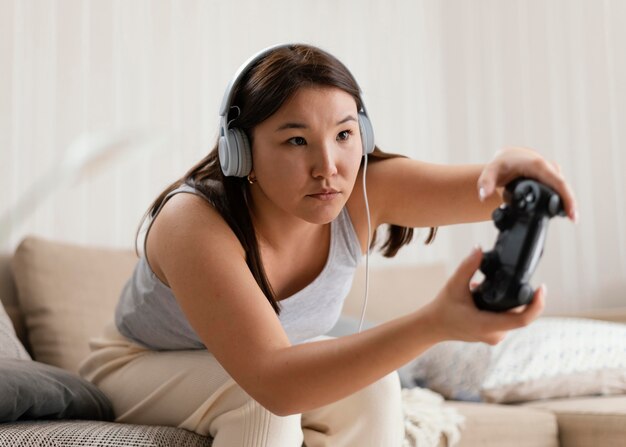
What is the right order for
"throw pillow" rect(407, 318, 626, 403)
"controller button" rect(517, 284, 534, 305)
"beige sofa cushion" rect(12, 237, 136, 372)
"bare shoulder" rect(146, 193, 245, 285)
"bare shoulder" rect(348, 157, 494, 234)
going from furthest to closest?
"throw pillow" rect(407, 318, 626, 403)
"beige sofa cushion" rect(12, 237, 136, 372)
"bare shoulder" rect(348, 157, 494, 234)
"bare shoulder" rect(146, 193, 245, 285)
"controller button" rect(517, 284, 534, 305)

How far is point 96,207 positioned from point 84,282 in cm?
43

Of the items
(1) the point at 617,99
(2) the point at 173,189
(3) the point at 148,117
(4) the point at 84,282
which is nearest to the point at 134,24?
(3) the point at 148,117

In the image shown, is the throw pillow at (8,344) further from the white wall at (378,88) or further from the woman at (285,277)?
the white wall at (378,88)

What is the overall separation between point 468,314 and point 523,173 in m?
0.19

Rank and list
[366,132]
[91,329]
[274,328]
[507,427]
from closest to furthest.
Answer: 1. [274,328]
2. [366,132]
3. [507,427]
4. [91,329]

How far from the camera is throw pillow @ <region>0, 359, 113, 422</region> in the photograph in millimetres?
1282

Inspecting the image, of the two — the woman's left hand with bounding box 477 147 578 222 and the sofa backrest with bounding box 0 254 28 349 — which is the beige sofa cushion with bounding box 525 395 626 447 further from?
the sofa backrest with bounding box 0 254 28 349

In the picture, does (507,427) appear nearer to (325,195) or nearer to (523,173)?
(325,195)

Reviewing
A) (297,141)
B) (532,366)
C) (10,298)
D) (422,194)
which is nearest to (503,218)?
(297,141)

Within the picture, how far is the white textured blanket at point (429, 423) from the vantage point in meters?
1.56

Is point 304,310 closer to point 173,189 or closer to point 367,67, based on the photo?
point 173,189

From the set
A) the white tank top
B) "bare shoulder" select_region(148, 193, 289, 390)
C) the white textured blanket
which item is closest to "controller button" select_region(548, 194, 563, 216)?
"bare shoulder" select_region(148, 193, 289, 390)

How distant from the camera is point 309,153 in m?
1.18

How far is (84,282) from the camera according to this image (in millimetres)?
2088
